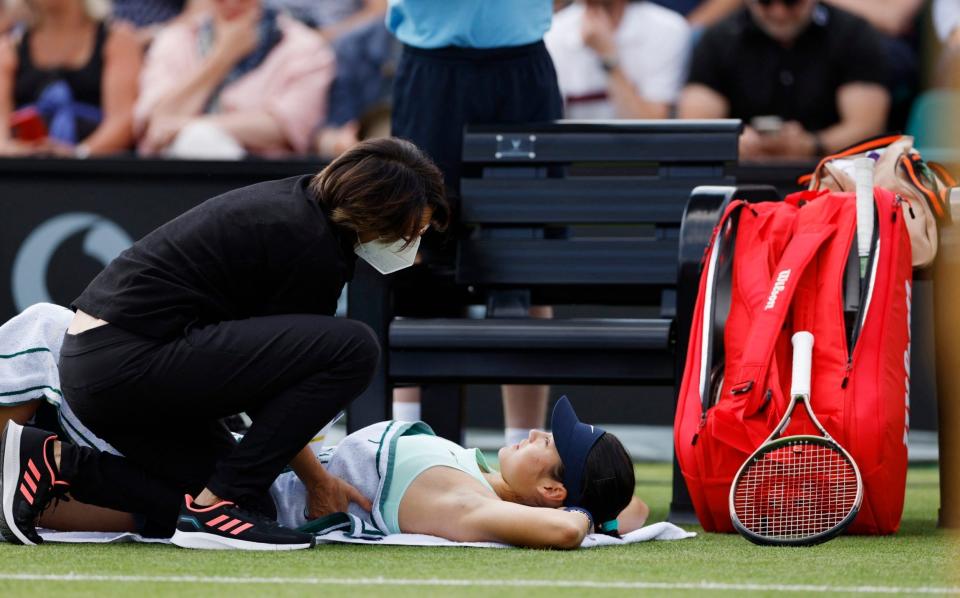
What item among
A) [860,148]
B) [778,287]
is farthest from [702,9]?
[778,287]

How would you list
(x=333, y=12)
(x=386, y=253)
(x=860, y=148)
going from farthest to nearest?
(x=333, y=12) → (x=860, y=148) → (x=386, y=253)

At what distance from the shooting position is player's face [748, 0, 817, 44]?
23.9 ft

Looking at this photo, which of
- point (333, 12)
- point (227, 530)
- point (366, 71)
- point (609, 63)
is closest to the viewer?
point (227, 530)

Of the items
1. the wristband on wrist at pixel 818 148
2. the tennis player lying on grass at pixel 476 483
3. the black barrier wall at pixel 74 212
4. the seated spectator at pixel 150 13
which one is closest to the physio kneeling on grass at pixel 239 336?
the tennis player lying on grass at pixel 476 483

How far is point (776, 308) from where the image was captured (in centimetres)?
385

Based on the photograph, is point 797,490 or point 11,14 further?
point 11,14

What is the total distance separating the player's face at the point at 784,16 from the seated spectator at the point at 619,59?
533mm

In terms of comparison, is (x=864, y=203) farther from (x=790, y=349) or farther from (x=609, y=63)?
(x=609, y=63)

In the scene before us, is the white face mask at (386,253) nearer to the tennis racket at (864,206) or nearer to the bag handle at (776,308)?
the bag handle at (776,308)

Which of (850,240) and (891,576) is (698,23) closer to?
(850,240)

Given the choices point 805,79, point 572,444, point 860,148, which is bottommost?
point 572,444

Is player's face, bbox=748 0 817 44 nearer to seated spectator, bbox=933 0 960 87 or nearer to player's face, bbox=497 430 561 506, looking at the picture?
seated spectator, bbox=933 0 960 87

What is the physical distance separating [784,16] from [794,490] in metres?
4.21

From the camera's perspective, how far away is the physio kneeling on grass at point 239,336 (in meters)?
3.47
